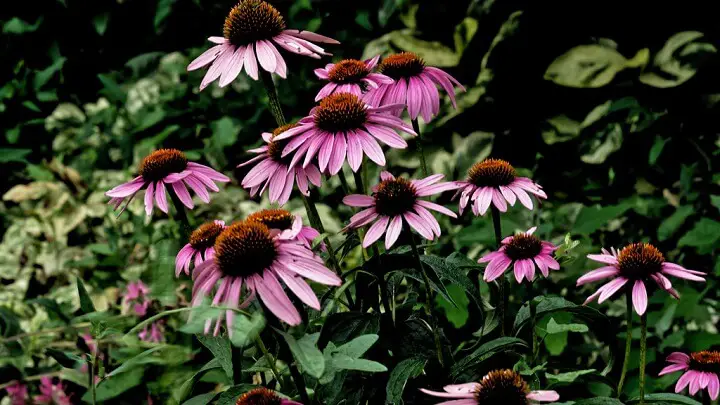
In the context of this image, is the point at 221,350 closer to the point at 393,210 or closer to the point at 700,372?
the point at 393,210

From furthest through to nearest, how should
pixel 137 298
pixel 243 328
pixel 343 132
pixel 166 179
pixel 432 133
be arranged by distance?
pixel 432 133 → pixel 137 298 → pixel 166 179 → pixel 343 132 → pixel 243 328

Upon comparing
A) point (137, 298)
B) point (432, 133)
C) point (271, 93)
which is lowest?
point (137, 298)

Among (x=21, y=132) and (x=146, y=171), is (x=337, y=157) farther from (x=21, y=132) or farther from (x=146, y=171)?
(x=21, y=132)

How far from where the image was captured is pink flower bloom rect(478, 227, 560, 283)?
110 cm

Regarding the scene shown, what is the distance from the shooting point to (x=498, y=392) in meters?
0.81

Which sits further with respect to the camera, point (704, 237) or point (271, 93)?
point (704, 237)

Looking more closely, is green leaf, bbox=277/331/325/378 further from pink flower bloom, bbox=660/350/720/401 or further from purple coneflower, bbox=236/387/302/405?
pink flower bloom, bbox=660/350/720/401

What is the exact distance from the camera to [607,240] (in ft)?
7.86

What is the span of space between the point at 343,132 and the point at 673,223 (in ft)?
5.07

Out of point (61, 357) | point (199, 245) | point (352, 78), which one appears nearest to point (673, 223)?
point (352, 78)

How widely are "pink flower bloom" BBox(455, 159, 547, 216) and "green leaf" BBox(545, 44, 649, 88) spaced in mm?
1506

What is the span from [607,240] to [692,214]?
0.26 metres

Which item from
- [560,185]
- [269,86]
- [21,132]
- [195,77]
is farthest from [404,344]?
[21,132]

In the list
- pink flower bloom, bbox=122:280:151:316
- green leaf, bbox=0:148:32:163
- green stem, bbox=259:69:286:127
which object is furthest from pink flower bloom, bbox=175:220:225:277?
green leaf, bbox=0:148:32:163
